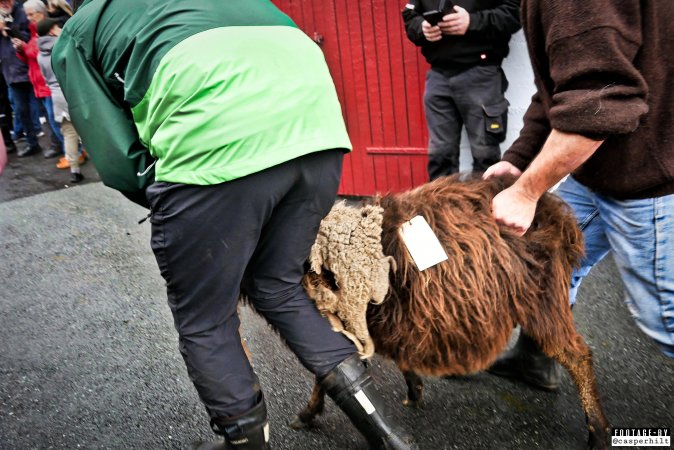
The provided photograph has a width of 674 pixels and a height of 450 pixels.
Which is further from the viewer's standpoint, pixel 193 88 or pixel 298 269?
pixel 298 269

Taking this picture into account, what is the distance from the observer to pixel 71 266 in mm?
4809

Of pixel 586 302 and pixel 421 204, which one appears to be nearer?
pixel 421 204

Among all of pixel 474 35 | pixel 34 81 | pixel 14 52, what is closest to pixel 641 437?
pixel 474 35

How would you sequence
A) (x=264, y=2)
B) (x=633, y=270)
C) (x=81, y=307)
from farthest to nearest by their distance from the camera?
1. (x=81, y=307)
2. (x=633, y=270)
3. (x=264, y=2)

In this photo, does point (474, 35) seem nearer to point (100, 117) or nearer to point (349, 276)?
point (349, 276)

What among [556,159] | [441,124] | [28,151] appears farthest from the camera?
[28,151]

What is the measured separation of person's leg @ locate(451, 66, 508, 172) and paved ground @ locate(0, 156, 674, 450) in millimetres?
1198

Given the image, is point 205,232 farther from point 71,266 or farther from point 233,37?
point 71,266

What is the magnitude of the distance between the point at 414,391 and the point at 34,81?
819 cm

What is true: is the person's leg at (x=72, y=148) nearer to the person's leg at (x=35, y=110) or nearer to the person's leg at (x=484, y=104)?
the person's leg at (x=35, y=110)

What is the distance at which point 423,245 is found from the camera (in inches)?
84.1

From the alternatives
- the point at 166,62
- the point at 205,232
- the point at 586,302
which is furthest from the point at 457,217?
the point at 586,302

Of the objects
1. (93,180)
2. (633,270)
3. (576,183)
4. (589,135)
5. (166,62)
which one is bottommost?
(93,180)

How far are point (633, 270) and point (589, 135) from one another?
63 cm
